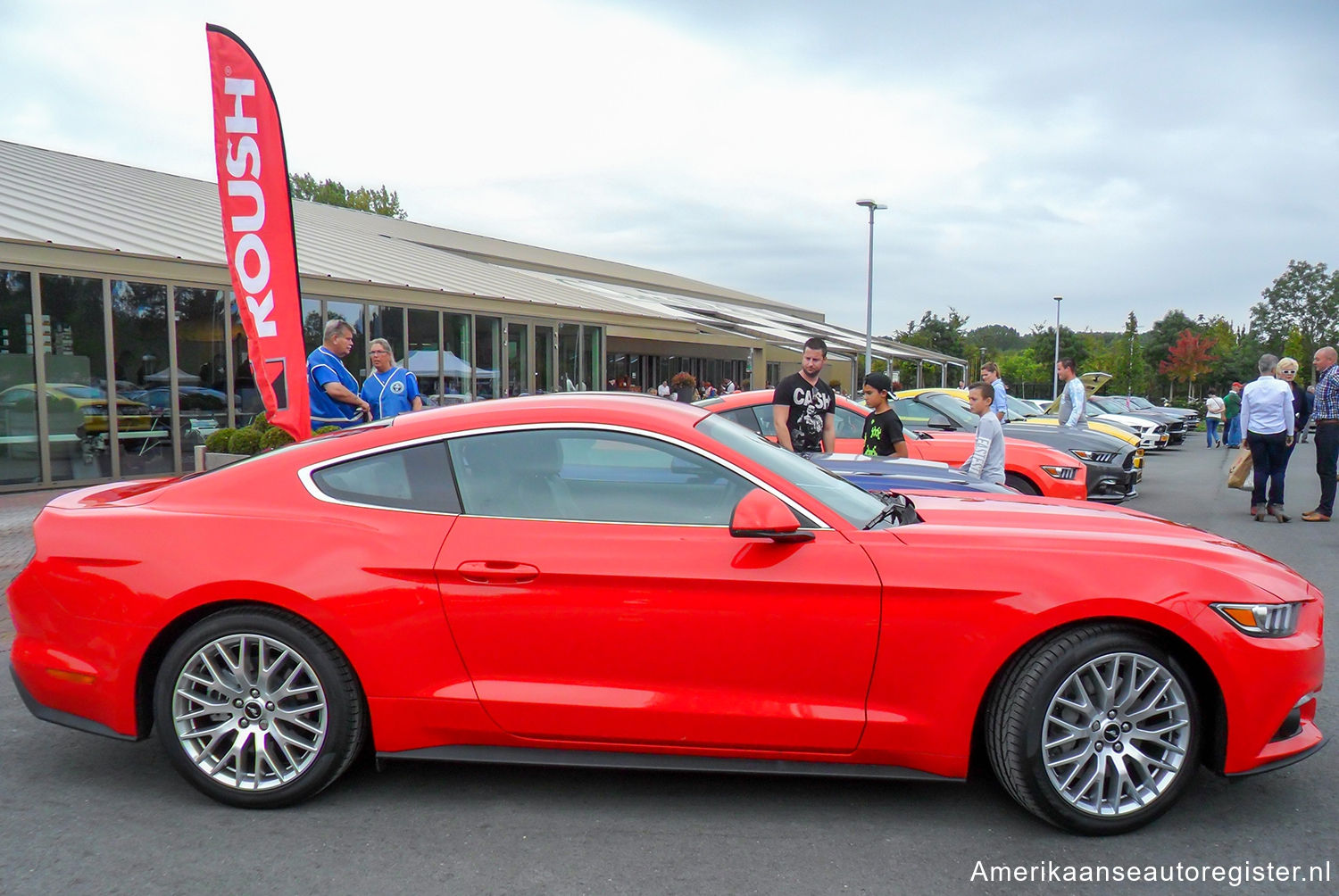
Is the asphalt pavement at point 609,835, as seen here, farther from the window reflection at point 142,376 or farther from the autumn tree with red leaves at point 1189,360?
the autumn tree with red leaves at point 1189,360

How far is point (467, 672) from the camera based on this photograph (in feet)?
10.8

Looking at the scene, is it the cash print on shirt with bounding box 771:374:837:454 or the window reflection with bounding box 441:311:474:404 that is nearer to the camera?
the cash print on shirt with bounding box 771:374:837:454

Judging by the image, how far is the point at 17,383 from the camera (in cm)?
1216

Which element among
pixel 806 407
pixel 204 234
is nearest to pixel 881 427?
pixel 806 407

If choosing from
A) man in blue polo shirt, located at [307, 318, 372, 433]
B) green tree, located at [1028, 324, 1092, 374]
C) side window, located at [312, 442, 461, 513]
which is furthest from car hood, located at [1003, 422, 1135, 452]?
green tree, located at [1028, 324, 1092, 374]

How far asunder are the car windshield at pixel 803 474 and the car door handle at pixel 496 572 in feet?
2.76

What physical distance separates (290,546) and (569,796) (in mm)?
1363

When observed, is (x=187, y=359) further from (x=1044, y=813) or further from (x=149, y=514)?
(x=1044, y=813)

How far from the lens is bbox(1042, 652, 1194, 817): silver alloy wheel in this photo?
10.3ft

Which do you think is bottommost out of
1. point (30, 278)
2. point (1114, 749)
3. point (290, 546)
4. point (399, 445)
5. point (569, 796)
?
point (569, 796)

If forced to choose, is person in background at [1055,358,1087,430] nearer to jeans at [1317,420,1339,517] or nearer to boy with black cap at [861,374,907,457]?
jeans at [1317,420,1339,517]

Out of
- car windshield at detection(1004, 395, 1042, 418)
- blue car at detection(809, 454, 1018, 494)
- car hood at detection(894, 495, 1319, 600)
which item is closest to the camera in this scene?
car hood at detection(894, 495, 1319, 600)

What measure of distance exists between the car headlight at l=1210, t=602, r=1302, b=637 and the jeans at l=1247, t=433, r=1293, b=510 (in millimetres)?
8626

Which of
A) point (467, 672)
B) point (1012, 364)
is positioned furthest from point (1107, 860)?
point (1012, 364)
